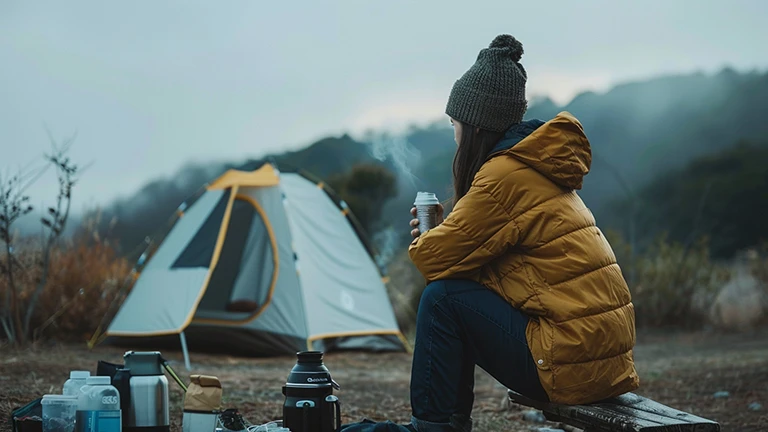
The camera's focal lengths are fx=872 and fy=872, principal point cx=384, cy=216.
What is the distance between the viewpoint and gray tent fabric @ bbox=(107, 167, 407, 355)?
7016 millimetres

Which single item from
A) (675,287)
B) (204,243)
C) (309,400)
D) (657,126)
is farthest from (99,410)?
(657,126)

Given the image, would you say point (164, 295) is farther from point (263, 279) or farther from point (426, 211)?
point (426, 211)

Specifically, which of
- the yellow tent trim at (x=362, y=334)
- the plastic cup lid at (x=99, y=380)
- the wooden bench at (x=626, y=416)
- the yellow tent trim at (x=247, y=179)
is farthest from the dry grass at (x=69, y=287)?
the wooden bench at (x=626, y=416)

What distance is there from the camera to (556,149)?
2791 mm

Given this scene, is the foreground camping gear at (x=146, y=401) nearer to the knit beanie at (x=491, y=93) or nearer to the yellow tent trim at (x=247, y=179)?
the knit beanie at (x=491, y=93)

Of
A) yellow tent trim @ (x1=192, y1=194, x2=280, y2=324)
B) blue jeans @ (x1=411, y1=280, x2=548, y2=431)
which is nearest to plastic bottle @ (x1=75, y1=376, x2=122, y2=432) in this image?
blue jeans @ (x1=411, y1=280, x2=548, y2=431)

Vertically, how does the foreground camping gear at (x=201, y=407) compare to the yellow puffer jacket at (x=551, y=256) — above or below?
below

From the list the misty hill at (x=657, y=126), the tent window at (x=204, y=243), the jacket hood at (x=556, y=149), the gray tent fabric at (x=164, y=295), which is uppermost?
the misty hill at (x=657, y=126)

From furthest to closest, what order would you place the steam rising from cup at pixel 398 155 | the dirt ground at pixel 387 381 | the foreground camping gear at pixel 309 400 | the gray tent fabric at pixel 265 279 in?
the gray tent fabric at pixel 265 279 → the steam rising from cup at pixel 398 155 → the dirt ground at pixel 387 381 → the foreground camping gear at pixel 309 400

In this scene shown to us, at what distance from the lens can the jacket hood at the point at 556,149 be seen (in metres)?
2.79

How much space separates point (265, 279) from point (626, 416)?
561cm

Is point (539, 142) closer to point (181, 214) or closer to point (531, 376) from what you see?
point (531, 376)

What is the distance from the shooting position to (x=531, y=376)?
9.28 feet

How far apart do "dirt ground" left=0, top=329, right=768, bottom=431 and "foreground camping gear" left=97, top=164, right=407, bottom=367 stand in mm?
229
